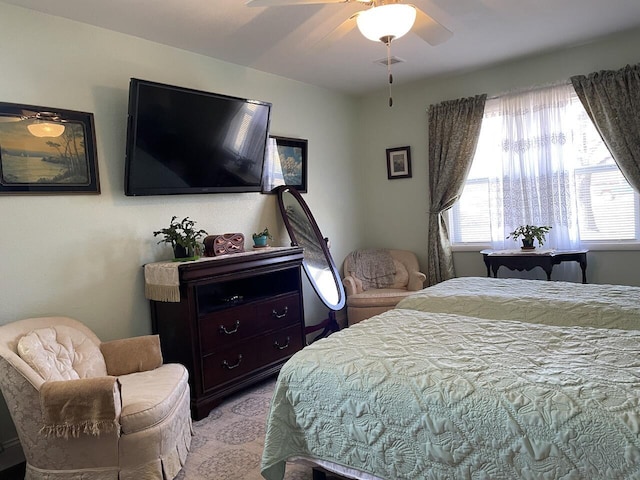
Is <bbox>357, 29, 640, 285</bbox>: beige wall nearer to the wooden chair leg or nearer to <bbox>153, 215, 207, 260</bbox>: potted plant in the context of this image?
<bbox>153, 215, 207, 260</bbox>: potted plant

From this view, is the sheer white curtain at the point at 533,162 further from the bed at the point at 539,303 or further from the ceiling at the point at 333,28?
the bed at the point at 539,303

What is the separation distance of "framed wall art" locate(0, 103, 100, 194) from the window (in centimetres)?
354

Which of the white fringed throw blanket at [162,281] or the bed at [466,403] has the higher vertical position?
the white fringed throw blanket at [162,281]

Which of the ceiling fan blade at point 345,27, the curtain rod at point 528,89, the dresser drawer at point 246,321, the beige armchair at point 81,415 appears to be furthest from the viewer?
the curtain rod at point 528,89

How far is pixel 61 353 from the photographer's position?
7.89ft

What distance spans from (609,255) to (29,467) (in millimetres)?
4454

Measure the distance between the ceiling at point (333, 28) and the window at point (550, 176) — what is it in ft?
1.76

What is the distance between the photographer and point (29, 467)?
2158 mm

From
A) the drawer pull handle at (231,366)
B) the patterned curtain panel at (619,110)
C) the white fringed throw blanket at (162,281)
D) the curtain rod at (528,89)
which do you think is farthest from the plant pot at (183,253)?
the patterned curtain panel at (619,110)

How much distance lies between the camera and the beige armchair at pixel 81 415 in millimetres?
2023

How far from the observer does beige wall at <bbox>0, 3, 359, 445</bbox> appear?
264cm

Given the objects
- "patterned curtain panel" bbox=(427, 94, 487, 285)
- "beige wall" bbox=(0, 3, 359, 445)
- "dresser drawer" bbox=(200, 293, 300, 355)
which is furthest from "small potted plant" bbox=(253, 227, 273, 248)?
"patterned curtain panel" bbox=(427, 94, 487, 285)

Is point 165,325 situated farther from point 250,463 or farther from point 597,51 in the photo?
point 597,51

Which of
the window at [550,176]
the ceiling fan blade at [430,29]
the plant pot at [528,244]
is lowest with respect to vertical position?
the plant pot at [528,244]
